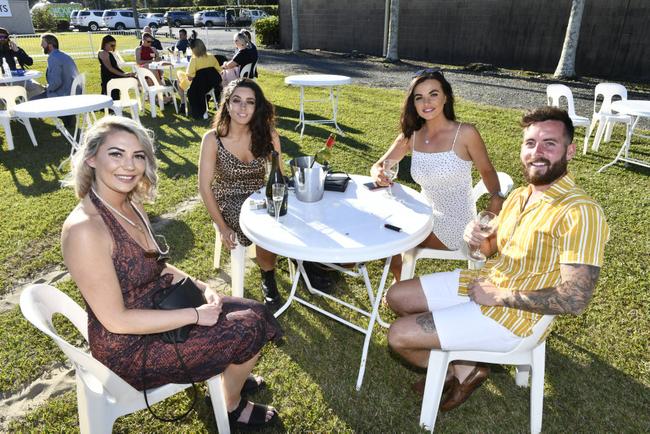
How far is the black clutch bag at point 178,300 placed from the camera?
1.75 metres

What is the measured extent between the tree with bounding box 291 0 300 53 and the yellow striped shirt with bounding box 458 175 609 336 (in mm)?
18150

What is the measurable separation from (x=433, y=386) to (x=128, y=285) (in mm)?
1481

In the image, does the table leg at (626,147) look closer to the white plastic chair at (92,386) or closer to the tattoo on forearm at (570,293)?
the tattoo on forearm at (570,293)

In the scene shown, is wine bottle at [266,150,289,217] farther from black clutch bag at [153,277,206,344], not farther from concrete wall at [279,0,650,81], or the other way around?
concrete wall at [279,0,650,81]

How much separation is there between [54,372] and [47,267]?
1.39m

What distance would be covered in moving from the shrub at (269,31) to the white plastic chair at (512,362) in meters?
20.8

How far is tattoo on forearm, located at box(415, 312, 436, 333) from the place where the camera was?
6.36ft

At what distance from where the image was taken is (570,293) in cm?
165

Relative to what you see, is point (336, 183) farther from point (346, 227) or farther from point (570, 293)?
point (570, 293)

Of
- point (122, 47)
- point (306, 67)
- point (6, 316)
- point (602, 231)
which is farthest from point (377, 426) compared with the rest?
point (122, 47)

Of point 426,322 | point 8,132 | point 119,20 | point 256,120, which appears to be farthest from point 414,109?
point 119,20

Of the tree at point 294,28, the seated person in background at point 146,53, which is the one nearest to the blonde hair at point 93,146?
the seated person in background at point 146,53

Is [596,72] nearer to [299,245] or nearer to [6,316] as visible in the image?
[299,245]

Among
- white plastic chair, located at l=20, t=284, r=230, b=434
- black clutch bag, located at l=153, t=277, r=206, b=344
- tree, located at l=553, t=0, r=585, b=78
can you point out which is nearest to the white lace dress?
black clutch bag, located at l=153, t=277, r=206, b=344
